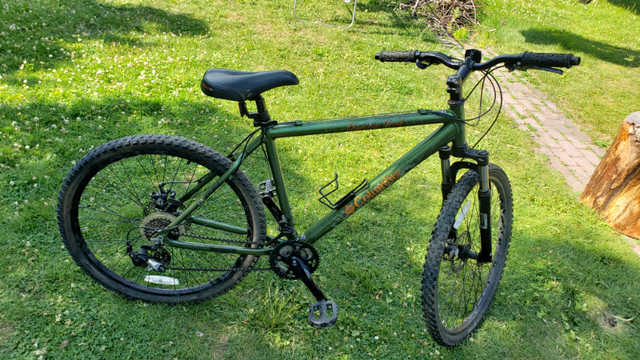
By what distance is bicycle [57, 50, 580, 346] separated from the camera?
7.93 feet

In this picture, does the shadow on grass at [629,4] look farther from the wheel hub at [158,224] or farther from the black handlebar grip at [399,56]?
the wheel hub at [158,224]

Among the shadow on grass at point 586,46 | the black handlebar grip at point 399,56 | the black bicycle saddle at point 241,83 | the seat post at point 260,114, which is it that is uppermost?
the black handlebar grip at point 399,56

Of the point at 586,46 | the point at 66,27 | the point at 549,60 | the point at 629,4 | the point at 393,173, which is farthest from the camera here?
the point at 629,4

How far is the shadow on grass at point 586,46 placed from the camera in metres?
8.73

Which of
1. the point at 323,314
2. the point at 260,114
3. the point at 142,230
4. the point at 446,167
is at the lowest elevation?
the point at 323,314

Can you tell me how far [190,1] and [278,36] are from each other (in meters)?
2.42

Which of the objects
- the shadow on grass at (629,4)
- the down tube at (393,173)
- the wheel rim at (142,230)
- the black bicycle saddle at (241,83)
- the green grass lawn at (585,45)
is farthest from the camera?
the shadow on grass at (629,4)

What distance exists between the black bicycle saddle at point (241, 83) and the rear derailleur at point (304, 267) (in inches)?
37.8

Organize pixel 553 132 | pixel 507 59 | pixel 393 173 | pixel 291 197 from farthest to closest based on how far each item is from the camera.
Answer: pixel 553 132, pixel 291 197, pixel 393 173, pixel 507 59

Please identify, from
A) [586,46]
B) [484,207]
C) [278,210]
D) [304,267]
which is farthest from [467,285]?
[586,46]

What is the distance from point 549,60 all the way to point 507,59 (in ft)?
0.65

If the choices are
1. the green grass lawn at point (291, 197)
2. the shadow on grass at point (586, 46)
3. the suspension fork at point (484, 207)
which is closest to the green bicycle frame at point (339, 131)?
the suspension fork at point (484, 207)

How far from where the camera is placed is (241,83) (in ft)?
7.45

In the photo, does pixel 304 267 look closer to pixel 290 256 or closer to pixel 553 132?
pixel 290 256
